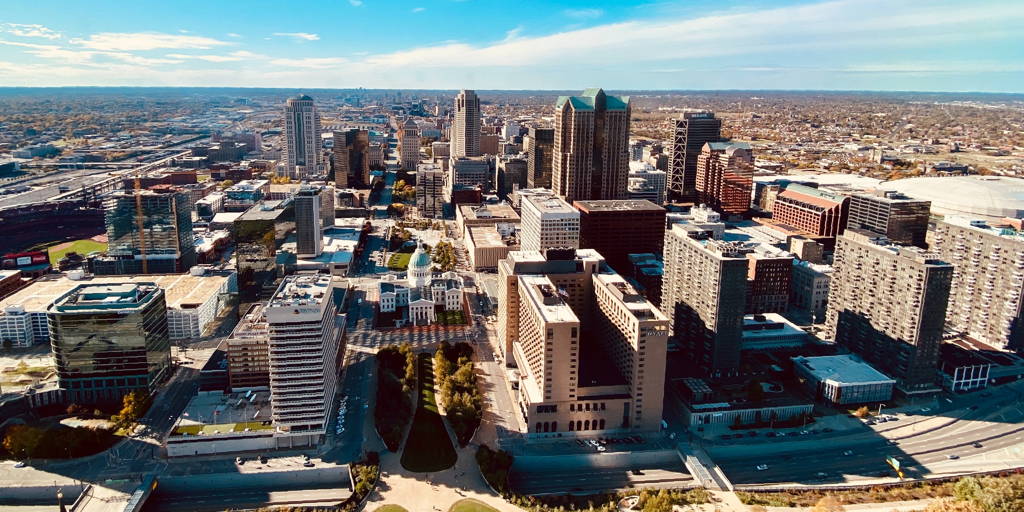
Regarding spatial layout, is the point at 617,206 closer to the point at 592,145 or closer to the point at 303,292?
the point at 592,145

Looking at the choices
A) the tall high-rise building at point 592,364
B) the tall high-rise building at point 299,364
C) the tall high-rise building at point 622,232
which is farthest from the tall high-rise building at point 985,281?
the tall high-rise building at point 299,364

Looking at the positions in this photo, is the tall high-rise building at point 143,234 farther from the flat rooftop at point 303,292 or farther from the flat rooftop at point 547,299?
the flat rooftop at point 547,299

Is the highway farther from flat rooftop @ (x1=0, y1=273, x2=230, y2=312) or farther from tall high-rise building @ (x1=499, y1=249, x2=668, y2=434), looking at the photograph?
flat rooftop @ (x1=0, y1=273, x2=230, y2=312)

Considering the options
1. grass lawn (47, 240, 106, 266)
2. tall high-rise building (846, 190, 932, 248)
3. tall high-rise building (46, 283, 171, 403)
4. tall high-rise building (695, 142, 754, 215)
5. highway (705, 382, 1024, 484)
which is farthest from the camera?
tall high-rise building (695, 142, 754, 215)

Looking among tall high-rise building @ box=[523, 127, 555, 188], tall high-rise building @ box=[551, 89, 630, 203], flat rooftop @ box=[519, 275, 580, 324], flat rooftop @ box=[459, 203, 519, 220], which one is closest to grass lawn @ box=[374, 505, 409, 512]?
flat rooftop @ box=[519, 275, 580, 324]

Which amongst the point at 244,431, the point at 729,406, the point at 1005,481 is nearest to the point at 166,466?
the point at 244,431

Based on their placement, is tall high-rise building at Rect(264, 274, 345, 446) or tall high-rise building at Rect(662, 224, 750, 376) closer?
tall high-rise building at Rect(264, 274, 345, 446)

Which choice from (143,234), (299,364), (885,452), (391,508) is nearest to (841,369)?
(885,452)
